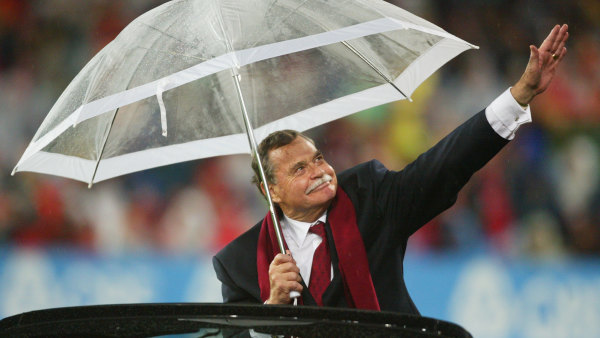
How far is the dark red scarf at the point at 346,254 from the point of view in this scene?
2.30 m

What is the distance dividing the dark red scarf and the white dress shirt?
0.07m

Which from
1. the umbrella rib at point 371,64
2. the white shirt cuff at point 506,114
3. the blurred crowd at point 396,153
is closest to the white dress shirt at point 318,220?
the white shirt cuff at point 506,114

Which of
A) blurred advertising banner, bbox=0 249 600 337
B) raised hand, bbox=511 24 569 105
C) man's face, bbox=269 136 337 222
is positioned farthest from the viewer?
blurred advertising banner, bbox=0 249 600 337

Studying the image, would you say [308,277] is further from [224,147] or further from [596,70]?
[596,70]

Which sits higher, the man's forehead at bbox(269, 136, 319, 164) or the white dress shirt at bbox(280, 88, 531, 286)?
the man's forehead at bbox(269, 136, 319, 164)

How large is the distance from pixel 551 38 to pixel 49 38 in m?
3.95

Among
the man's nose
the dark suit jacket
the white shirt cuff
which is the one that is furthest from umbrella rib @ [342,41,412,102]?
the white shirt cuff

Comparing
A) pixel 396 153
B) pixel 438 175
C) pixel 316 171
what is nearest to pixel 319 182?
pixel 316 171

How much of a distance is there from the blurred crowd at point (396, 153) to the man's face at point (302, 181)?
2002mm

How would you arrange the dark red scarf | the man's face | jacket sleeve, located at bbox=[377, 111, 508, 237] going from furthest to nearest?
1. the man's face
2. the dark red scarf
3. jacket sleeve, located at bbox=[377, 111, 508, 237]

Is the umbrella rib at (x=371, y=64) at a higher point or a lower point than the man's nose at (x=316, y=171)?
higher

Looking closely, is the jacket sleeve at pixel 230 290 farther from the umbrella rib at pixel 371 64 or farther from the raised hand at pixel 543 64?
the raised hand at pixel 543 64

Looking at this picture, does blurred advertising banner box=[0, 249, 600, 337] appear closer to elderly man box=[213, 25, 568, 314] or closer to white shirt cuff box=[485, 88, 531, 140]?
elderly man box=[213, 25, 568, 314]

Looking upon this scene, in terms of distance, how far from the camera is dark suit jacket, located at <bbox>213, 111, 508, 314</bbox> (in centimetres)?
221
